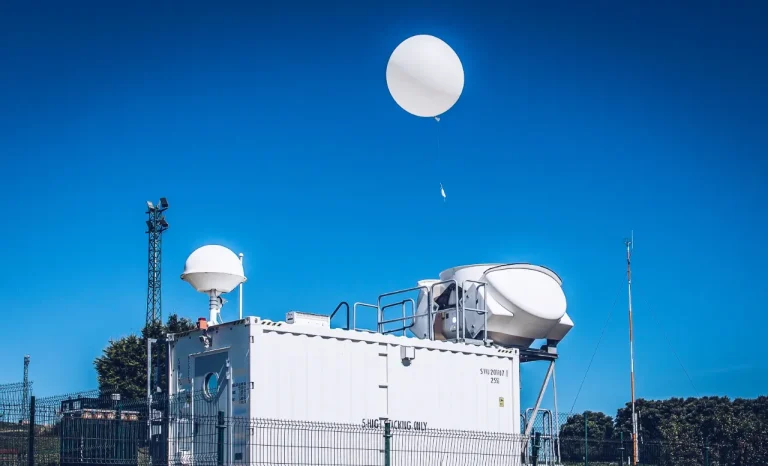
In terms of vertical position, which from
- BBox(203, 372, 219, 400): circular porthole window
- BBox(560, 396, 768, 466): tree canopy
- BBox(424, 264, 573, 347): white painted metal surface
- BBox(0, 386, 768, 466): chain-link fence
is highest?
BBox(424, 264, 573, 347): white painted metal surface

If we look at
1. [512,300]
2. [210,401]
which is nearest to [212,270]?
[210,401]

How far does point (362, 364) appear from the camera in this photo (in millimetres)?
16000

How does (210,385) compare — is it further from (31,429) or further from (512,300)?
(512,300)

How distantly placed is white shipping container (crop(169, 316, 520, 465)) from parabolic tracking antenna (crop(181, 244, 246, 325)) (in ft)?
4.32

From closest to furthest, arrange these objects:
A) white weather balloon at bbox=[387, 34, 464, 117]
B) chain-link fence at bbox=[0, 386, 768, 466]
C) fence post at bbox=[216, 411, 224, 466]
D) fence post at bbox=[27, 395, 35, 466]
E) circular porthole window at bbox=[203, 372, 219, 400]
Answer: fence post at bbox=[216, 411, 224, 466], fence post at bbox=[27, 395, 35, 466], chain-link fence at bbox=[0, 386, 768, 466], circular porthole window at bbox=[203, 372, 219, 400], white weather balloon at bbox=[387, 34, 464, 117]

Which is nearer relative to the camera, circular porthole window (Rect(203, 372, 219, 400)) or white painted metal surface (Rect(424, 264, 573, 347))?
circular porthole window (Rect(203, 372, 219, 400))

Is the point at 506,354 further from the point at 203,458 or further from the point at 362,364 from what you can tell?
the point at 203,458

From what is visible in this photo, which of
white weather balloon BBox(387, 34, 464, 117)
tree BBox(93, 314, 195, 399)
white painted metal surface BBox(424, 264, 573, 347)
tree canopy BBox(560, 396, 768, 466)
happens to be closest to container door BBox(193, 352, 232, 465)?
white painted metal surface BBox(424, 264, 573, 347)

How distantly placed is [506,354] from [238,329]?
601cm

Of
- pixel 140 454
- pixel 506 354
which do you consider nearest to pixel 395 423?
pixel 506 354

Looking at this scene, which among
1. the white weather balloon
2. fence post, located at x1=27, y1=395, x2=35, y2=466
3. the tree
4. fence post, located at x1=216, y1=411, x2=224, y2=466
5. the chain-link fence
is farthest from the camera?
the tree

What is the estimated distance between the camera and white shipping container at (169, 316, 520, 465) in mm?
14680

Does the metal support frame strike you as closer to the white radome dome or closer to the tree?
the white radome dome

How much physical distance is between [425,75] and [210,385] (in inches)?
267
